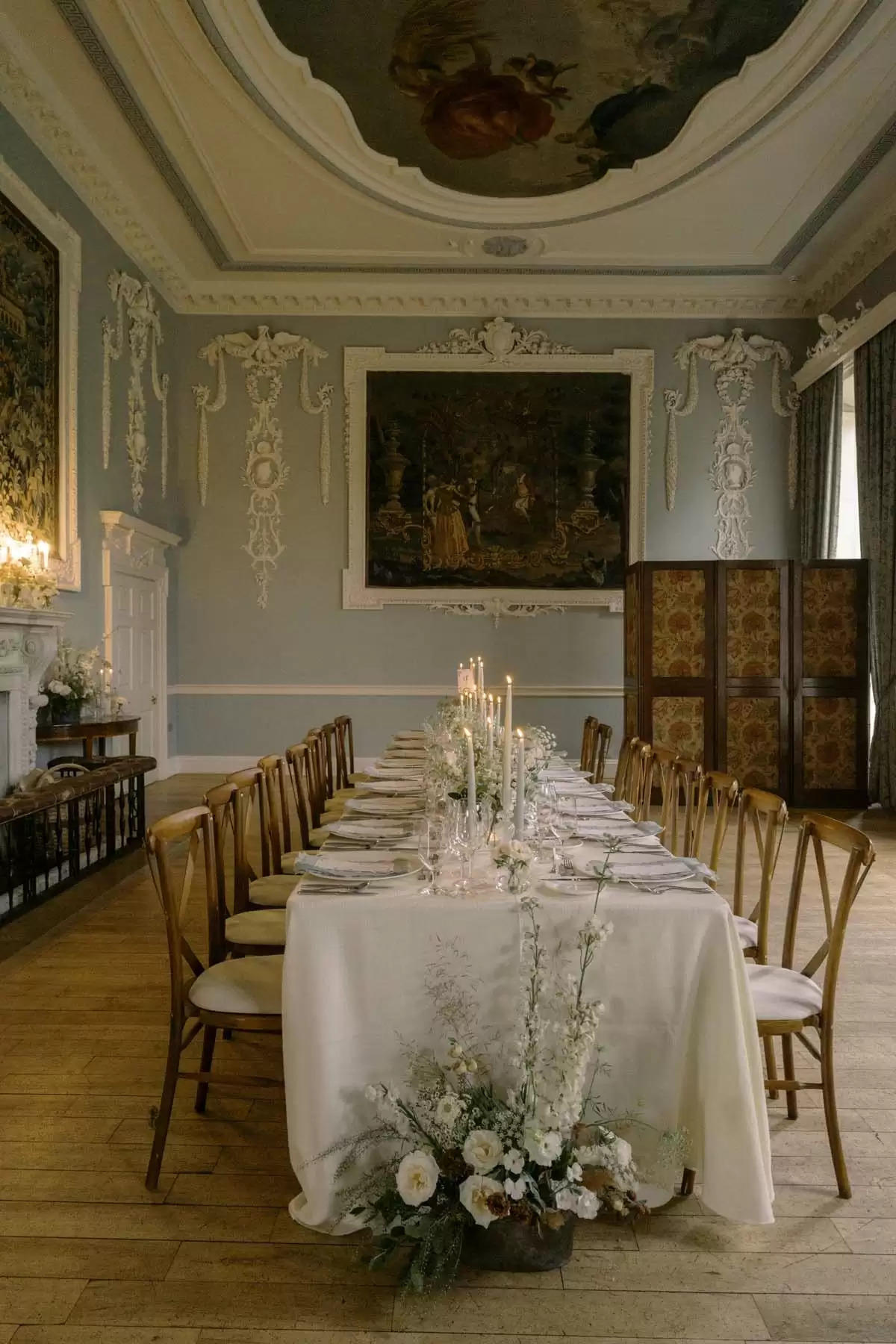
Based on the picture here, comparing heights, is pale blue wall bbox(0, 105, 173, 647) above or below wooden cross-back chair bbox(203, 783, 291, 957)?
above

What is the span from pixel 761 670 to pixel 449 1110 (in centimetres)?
709

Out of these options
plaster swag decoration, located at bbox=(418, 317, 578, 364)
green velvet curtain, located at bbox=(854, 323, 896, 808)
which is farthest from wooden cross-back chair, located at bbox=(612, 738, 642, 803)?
plaster swag decoration, located at bbox=(418, 317, 578, 364)

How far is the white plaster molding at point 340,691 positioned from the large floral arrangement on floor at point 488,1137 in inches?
323

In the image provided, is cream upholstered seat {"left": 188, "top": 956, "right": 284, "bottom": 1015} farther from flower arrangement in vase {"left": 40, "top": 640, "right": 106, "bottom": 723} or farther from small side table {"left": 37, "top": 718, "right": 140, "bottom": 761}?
flower arrangement in vase {"left": 40, "top": 640, "right": 106, "bottom": 723}

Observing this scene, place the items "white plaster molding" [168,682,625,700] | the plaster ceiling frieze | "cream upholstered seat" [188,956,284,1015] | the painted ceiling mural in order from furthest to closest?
"white plaster molding" [168,682,625,700] < the plaster ceiling frieze < the painted ceiling mural < "cream upholstered seat" [188,956,284,1015]

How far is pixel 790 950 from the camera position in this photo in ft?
9.45

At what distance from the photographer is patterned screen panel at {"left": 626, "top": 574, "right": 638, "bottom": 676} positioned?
8.73 meters

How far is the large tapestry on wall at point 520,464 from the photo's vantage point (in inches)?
404

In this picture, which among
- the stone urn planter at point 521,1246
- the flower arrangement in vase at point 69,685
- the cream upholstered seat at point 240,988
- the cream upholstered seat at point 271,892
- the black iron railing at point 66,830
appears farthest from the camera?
the flower arrangement in vase at point 69,685

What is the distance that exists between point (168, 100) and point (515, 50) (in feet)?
8.54

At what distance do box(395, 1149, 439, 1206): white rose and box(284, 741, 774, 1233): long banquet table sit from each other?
0.23 metres

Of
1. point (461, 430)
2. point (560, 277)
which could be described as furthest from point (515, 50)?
point (461, 430)

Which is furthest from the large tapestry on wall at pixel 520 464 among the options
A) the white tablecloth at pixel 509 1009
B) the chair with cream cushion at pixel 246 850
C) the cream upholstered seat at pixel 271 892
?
the white tablecloth at pixel 509 1009

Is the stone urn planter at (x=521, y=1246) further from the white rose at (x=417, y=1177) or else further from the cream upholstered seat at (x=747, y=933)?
the cream upholstered seat at (x=747, y=933)
